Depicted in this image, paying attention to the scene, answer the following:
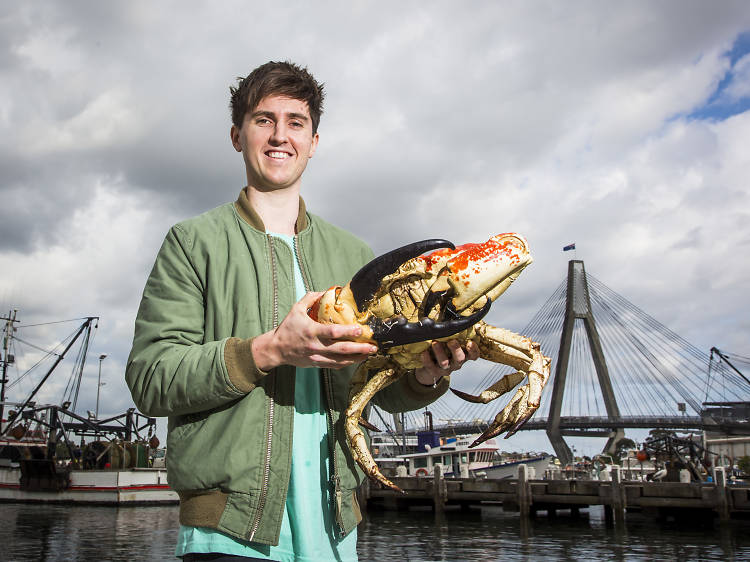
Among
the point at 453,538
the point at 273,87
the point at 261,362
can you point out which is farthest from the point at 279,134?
the point at 453,538

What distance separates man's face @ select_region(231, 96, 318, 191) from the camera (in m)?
2.54

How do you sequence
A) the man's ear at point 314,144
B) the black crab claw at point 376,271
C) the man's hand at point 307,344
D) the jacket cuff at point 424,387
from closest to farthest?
the man's hand at point 307,344 < the black crab claw at point 376,271 < the jacket cuff at point 424,387 < the man's ear at point 314,144

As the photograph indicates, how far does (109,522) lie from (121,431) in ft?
71.6

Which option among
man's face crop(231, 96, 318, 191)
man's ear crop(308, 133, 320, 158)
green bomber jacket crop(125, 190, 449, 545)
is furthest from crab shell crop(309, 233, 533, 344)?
man's ear crop(308, 133, 320, 158)

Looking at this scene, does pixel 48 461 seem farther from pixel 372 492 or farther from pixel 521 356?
pixel 521 356

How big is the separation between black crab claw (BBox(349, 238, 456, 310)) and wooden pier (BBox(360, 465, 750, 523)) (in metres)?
22.6

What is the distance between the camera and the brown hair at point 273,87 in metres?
2.53

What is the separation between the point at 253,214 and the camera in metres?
2.51

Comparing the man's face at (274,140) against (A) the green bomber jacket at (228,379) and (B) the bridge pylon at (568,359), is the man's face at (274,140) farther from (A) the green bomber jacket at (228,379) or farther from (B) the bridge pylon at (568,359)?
(B) the bridge pylon at (568,359)

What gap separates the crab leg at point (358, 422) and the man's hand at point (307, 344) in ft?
1.03

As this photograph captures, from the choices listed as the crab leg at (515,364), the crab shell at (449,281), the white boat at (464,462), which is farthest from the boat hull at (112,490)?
the crab shell at (449,281)

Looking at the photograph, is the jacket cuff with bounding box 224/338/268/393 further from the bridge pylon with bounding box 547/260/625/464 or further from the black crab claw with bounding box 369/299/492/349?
the bridge pylon with bounding box 547/260/625/464

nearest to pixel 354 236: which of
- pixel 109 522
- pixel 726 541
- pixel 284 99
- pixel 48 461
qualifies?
pixel 284 99

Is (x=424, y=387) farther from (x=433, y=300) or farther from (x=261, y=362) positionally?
(x=261, y=362)
